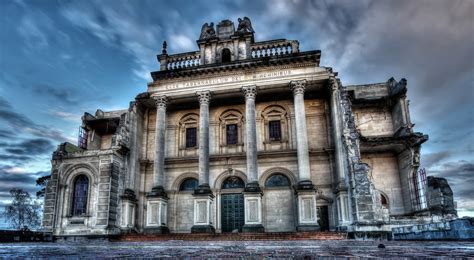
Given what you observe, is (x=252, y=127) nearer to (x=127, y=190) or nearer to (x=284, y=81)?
(x=284, y=81)

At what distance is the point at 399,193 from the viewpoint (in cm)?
2072

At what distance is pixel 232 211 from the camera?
21.0m

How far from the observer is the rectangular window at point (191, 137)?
23.5m

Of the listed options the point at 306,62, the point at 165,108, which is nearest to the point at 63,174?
the point at 165,108

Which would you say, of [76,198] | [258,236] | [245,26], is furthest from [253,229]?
[245,26]

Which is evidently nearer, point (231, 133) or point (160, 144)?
point (160, 144)

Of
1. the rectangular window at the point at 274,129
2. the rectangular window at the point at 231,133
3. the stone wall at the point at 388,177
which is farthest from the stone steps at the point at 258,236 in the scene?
the rectangular window at the point at 274,129

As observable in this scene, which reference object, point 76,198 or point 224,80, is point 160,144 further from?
point 76,198

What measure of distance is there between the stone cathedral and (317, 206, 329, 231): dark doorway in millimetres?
61

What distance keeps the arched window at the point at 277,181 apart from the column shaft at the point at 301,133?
7.40ft

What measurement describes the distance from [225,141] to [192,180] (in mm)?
3484

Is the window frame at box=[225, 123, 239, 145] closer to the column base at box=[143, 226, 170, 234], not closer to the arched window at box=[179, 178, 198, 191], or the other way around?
the arched window at box=[179, 178, 198, 191]

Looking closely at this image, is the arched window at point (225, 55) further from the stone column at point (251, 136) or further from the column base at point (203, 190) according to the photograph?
the column base at point (203, 190)

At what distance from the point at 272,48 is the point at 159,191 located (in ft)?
38.5
